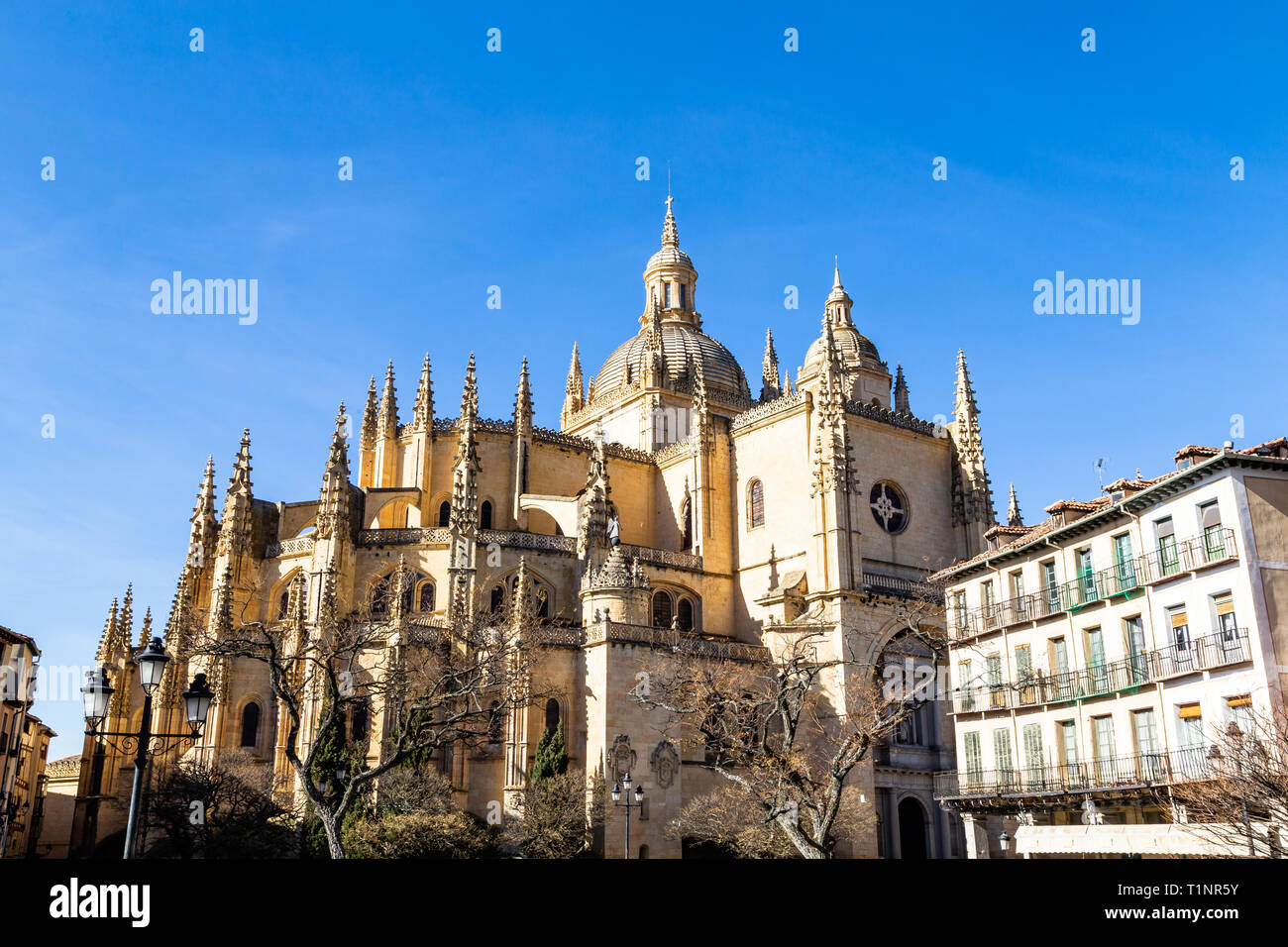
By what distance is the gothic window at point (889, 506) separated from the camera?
46125 millimetres

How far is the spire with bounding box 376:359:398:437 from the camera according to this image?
50.2 metres

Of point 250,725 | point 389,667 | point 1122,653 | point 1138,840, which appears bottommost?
point 1138,840

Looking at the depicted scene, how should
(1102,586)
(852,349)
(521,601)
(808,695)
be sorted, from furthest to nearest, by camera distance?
1. (852,349)
2. (808,695)
3. (521,601)
4. (1102,586)

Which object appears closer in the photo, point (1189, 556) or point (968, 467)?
point (1189, 556)

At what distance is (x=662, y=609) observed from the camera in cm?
4575

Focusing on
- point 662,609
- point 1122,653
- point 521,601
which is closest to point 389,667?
point 521,601

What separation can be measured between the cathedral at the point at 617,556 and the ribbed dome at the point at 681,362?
701 cm

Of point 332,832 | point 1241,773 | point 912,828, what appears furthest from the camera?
point 912,828

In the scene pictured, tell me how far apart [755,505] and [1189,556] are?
22.9 metres

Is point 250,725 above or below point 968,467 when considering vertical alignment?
below

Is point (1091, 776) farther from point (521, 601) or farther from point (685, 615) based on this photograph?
point (685, 615)
